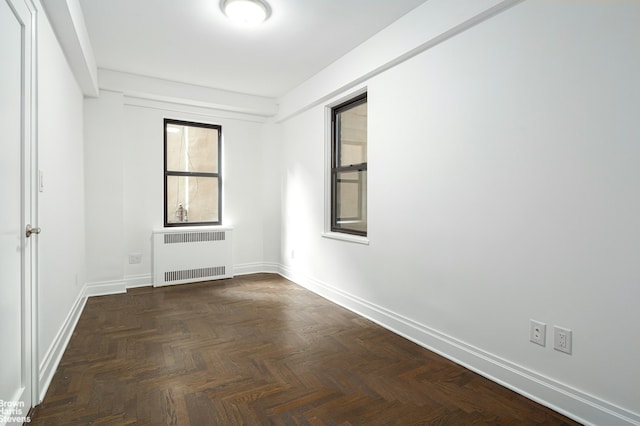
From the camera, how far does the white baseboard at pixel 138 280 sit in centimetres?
430

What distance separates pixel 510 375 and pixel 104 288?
13.4ft

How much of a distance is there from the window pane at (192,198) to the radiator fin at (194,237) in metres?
0.30

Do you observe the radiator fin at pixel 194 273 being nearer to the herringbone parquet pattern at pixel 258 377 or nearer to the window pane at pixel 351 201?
the herringbone parquet pattern at pixel 258 377

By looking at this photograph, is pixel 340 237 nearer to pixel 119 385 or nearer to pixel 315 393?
pixel 315 393

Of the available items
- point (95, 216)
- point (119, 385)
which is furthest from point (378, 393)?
point (95, 216)

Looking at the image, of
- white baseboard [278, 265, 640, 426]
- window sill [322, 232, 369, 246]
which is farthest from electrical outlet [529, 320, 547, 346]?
window sill [322, 232, 369, 246]

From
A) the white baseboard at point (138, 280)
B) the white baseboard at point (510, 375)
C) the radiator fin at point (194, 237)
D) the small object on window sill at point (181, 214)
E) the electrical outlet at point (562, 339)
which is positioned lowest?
the white baseboard at point (510, 375)

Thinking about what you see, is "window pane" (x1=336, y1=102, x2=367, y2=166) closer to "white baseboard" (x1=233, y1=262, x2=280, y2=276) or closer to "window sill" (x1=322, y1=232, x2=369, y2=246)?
"window sill" (x1=322, y1=232, x2=369, y2=246)

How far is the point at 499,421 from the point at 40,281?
2.62 m

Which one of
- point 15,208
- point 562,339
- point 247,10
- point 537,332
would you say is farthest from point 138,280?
point 562,339

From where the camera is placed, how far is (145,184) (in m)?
4.41

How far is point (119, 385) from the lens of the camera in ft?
6.88

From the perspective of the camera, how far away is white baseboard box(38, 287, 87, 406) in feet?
6.58

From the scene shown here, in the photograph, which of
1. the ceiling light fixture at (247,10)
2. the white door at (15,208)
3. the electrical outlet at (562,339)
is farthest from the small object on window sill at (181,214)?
the electrical outlet at (562,339)
